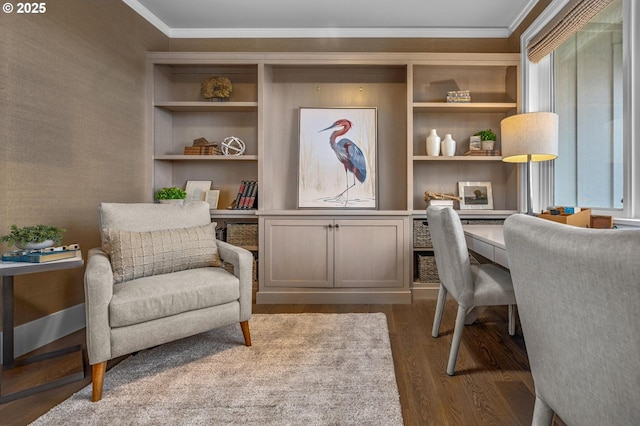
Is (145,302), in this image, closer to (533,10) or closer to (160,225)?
(160,225)

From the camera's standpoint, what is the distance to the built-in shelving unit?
293cm

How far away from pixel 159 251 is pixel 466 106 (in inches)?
106

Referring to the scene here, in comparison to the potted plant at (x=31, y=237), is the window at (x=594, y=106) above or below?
above

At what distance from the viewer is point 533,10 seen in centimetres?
277

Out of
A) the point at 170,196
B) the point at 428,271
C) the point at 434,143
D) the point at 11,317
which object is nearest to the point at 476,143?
the point at 434,143

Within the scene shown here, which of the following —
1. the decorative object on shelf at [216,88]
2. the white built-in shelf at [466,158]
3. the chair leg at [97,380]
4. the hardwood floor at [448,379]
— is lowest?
the hardwood floor at [448,379]

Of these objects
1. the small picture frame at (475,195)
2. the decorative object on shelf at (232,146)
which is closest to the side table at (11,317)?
the decorative object on shelf at (232,146)

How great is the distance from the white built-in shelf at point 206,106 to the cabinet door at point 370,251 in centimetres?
138

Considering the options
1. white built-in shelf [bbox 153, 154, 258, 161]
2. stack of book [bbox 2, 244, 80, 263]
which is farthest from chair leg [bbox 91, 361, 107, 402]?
white built-in shelf [bbox 153, 154, 258, 161]

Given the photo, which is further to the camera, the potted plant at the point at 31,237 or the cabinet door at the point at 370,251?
the cabinet door at the point at 370,251

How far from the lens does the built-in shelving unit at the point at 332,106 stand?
2928mm

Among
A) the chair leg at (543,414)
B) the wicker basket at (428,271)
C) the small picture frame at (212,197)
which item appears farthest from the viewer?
the small picture frame at (212,197)

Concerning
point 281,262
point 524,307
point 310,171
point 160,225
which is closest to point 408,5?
point 310,171

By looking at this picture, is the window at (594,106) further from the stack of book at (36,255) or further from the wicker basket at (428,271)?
the stack of book at (36,255)
